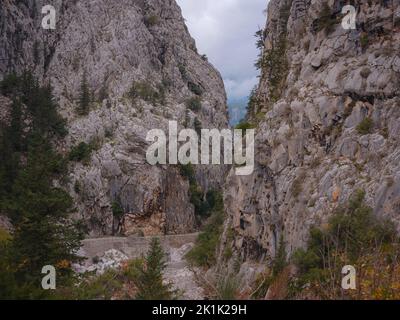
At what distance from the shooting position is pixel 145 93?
204ft

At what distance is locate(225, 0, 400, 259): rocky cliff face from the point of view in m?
22.2

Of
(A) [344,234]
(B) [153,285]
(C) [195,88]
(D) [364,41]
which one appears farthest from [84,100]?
(A) [344,234]

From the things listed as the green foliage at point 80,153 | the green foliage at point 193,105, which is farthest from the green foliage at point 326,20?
the green foliage at point 193,105

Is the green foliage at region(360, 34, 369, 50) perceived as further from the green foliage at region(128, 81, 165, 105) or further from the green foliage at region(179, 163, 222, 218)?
the green foliage at region(128, 81, 165, 105)

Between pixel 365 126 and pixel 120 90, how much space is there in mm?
43018

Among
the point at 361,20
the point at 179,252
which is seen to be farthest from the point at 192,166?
the point at 361,20

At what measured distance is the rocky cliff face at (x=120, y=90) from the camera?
5334 cm

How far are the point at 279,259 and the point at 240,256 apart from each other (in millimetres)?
7178

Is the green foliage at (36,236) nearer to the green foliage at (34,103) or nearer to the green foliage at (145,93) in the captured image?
the green foliage at (34,103)

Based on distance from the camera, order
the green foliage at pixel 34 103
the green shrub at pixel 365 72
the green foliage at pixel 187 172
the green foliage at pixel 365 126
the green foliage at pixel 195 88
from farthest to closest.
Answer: the green foliage at pixel 195 88
the green foliage at pixel 187 172
the green foliage at pixel 34 103
the green shrub at pixel 365 72
the green foliage at pixel 365 126

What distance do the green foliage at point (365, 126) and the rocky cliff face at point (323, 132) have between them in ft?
0.15

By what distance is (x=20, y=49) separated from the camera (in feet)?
202

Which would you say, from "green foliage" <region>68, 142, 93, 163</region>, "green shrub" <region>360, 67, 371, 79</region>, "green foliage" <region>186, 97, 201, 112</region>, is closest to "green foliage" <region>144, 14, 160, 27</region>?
"green foliage" <region>186, 97, 201, 112</region>
